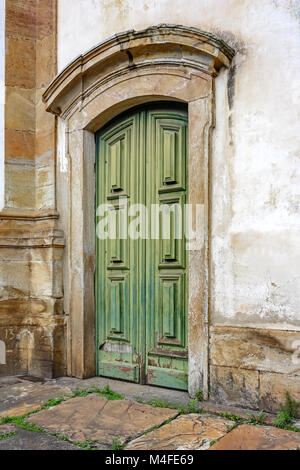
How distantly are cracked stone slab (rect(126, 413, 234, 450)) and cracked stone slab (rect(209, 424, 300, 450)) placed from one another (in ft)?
0.25

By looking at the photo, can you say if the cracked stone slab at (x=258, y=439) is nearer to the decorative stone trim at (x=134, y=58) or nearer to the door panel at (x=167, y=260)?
the door panel at (x=167, y=260)

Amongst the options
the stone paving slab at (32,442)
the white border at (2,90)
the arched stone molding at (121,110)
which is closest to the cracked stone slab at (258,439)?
the arched stone molding at (121,110)

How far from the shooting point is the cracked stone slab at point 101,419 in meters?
3.16

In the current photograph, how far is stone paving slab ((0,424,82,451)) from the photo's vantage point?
2963 millimetres

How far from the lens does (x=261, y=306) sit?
11.7 ft

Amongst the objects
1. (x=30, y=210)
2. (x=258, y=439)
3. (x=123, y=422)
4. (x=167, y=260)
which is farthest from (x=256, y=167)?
(x=30, y=210)

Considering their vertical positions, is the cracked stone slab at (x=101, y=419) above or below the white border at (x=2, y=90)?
below

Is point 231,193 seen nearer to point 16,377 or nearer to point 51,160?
point 51,160

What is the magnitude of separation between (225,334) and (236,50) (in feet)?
7.41

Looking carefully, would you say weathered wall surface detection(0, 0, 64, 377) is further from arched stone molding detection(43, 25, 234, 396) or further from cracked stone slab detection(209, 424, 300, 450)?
cracked stone slab detection(209, 424, 300, 450)

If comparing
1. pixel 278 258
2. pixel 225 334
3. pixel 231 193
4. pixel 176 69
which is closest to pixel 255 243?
pixel 278 258

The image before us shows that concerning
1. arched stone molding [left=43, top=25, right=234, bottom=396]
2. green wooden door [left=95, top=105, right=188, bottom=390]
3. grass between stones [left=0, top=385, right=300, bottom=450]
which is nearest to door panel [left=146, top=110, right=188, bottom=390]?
green wooden door [left=95, top=105, right=188, bottom=390]

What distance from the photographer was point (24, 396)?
413 cm

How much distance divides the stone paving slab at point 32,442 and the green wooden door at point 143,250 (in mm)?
1363
